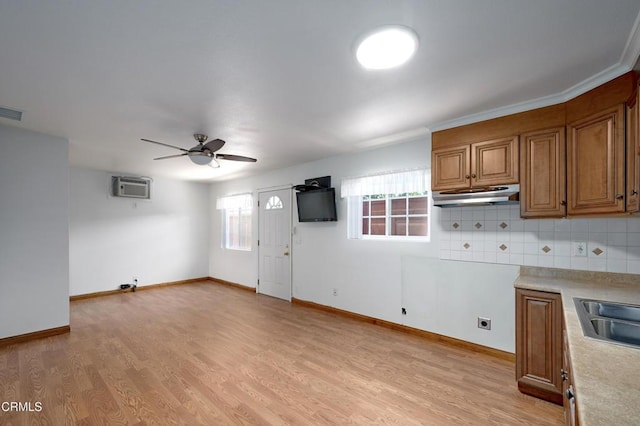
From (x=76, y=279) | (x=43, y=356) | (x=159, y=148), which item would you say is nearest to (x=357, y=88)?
(x=159, y=148)

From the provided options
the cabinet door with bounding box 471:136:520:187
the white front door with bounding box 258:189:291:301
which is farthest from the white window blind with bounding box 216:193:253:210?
the cabinet door with bounding box 471:136:520:187

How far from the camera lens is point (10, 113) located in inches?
107

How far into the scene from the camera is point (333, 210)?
429 centimetres

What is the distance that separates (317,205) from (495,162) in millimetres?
2504

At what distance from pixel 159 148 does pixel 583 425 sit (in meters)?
4.56

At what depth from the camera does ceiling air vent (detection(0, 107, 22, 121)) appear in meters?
2.66

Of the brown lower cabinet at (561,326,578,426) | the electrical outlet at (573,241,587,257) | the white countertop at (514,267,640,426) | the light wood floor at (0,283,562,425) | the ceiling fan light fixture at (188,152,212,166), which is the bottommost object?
the light wood floor at (0,283,562,425)

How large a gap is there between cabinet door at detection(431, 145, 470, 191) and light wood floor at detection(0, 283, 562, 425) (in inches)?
69.5

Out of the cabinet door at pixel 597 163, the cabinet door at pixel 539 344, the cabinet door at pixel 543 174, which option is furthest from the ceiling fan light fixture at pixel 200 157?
the cabinet door at pixel 597 163

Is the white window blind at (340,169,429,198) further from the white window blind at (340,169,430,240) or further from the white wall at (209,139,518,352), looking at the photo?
the white wall at (209,139,518,352)

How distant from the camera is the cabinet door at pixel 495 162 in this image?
2527 mm

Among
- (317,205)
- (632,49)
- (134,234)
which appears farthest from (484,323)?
(134,234)

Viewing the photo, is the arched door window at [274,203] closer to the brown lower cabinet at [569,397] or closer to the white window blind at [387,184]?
the white window blind at [387,184]

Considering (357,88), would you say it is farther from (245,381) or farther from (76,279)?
(76,279)
